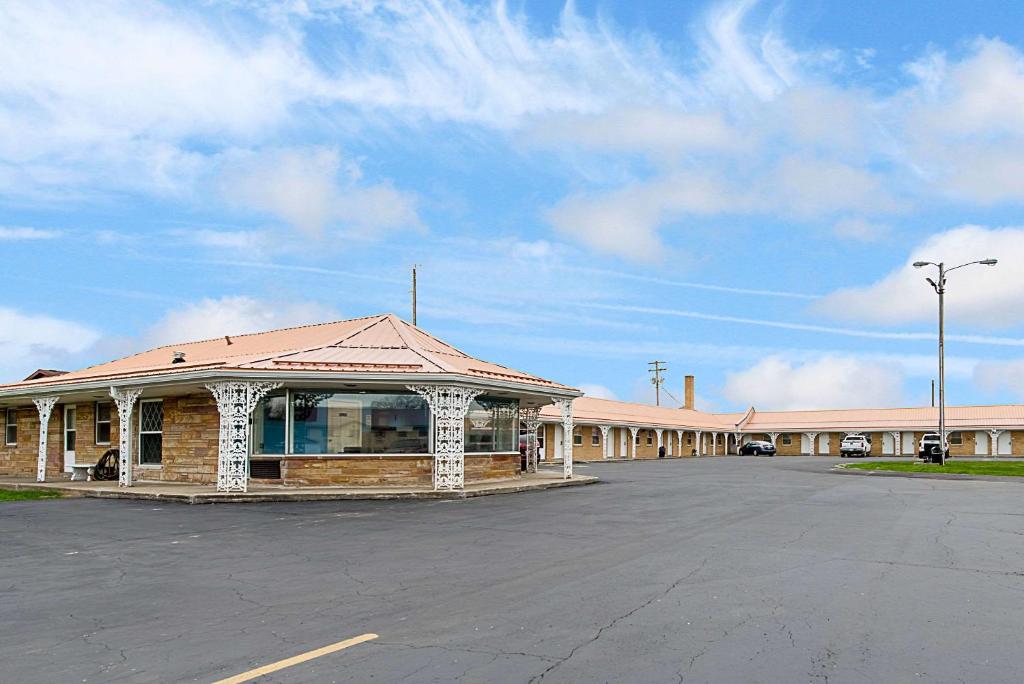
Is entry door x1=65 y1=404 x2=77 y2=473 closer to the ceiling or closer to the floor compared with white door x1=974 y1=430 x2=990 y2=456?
closer to the ceiling

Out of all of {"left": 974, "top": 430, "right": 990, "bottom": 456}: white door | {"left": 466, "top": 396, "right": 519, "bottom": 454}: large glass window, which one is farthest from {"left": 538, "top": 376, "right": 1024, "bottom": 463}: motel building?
{"left": 466, "top": 396, "right": 519, "bottom": 454}: large glass window

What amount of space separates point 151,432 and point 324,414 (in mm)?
6688

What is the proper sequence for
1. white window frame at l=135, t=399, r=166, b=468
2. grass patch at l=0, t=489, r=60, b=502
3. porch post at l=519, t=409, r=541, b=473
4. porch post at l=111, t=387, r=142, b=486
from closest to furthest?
grass patch at l=0, t=489, r=60, b=502, porch post at l=111, t=387, r=142, b=486, white window frame at l=135, t=399, r=166, b=468, porch post at l=519, t=409, r=541, b=473

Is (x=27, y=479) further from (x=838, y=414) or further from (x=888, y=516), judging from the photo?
(x=838, y=414)

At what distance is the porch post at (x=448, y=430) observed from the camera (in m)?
21.8

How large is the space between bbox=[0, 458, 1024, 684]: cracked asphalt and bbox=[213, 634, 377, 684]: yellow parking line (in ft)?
0.40

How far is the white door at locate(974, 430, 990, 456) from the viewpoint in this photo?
64.0m

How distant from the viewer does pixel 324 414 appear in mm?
22406

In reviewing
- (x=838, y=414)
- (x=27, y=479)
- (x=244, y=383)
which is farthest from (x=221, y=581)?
(x=838, y=414)

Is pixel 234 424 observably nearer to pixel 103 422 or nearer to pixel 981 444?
pixel 103 422

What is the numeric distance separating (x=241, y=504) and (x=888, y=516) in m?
13.8

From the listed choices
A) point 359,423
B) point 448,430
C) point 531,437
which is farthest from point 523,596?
point 531,437

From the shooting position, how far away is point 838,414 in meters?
74.2

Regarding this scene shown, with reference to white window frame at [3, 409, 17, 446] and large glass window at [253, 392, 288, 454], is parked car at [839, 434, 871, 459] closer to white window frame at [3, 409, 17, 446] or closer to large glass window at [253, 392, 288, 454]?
large glass window at [253, 392, 288, 454]
